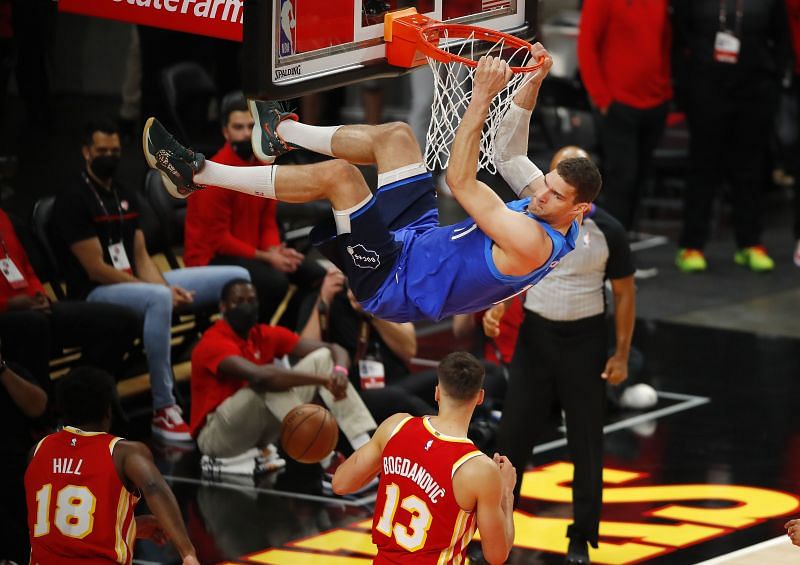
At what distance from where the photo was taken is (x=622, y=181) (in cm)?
1342

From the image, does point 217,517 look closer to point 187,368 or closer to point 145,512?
point 145,512

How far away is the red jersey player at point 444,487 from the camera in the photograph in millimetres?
5523

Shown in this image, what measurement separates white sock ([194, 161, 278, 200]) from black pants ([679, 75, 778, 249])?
8232 millimetres

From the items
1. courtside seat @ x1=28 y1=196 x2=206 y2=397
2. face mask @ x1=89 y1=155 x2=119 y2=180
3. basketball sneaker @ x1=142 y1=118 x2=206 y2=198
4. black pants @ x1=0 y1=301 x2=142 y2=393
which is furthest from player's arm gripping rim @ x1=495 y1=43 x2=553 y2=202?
courtside seat @ x1=28 y1=196 x2=206 y2=397

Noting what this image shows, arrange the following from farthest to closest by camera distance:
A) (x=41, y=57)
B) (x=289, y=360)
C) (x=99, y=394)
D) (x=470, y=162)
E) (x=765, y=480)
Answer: (x=41, y=57) → (x=289, y=360) → (x=765, y=480) → (x=99, y=394) → (x=470, y=162)

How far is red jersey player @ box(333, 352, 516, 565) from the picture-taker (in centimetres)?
552

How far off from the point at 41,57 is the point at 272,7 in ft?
24.7

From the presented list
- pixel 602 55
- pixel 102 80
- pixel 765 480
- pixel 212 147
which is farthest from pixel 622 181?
pixel 102 80

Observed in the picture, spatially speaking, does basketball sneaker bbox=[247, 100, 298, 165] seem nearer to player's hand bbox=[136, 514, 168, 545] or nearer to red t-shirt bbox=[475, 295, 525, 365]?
player's hand bbox=[136, 514, 168, 545]

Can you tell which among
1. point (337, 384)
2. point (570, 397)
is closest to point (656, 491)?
point (570, 397)

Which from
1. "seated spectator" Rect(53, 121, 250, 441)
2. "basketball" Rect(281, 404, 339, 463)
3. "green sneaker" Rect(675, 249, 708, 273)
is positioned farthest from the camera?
"green sneaker" Rect(675, 249, 708, 273)

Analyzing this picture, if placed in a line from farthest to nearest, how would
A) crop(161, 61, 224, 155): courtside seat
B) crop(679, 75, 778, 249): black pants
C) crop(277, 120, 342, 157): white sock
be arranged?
1. crop(679, 75, 778, 249): black pants
2. crop(161, 61, 224, 155): courtside seat
3. crop(277, 120, 342, 157): white sock

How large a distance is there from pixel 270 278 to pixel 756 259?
5.87m

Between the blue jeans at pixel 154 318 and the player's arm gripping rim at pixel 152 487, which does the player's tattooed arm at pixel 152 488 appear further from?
the blue jeans at pixel 154 318
